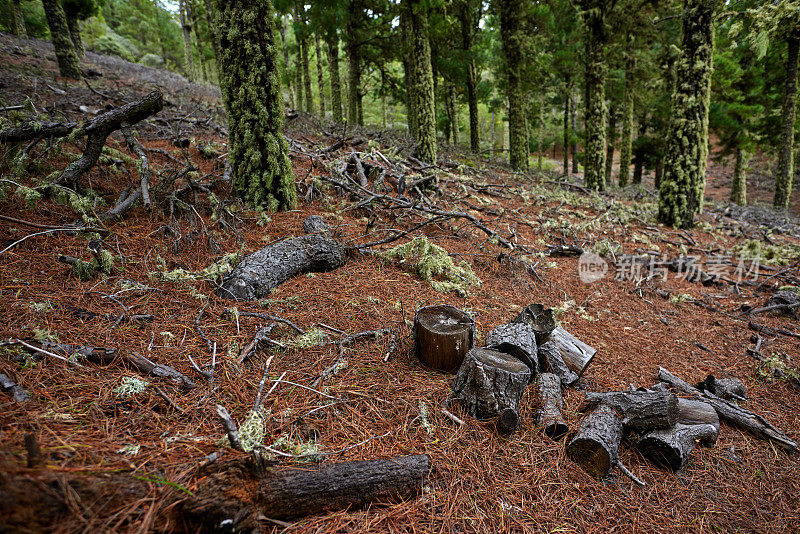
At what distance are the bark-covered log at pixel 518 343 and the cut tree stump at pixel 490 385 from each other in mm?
270

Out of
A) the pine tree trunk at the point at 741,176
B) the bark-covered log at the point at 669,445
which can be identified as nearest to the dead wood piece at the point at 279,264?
the bark-covered log at the point at 669,445

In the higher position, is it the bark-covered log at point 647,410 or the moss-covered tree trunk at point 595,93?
the moss-covered tree trunk at point 595,93

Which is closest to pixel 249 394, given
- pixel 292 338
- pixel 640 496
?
pixel 292 338

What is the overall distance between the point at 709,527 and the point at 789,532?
0.50m

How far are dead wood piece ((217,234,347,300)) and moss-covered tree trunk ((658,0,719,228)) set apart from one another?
8.42 m

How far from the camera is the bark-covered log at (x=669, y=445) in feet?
8.00

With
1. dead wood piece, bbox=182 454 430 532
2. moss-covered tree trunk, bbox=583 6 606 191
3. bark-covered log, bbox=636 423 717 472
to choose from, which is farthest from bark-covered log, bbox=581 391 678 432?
moss-covered tree trunk, bbox=583 6 606 191

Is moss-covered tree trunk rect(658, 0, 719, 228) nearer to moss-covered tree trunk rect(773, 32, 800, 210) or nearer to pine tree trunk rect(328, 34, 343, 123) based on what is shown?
moss-covered tree trunk rect(773, 32, 800, 210)

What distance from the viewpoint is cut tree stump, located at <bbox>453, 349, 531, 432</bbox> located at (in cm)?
243

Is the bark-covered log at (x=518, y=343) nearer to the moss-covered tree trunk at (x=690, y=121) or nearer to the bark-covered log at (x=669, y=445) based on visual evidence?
the bark-covered log at (x=669, y=445)

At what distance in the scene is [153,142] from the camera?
6852 millimetres

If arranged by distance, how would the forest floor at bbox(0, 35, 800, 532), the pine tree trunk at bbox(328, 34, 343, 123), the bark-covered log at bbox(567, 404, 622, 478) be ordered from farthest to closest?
the pine tree trunk at bbox(328, 34, 343, 123) → the bark-covered log at bbox(567, 404, 622, 478) → the forest floor at bbox(0, 35, 800, 532)

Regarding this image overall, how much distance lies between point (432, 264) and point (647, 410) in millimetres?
2511

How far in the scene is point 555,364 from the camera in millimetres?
3100
